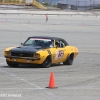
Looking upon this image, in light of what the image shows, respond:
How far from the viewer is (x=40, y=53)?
18281 mm

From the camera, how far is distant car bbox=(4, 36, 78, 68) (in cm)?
1836

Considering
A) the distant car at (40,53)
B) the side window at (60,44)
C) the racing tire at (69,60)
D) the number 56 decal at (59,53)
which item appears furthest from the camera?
the racing tire at (69,60)

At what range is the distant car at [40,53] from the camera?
1836 cm

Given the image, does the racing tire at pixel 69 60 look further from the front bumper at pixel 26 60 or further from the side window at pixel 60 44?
the front bumper at pixel 26 60

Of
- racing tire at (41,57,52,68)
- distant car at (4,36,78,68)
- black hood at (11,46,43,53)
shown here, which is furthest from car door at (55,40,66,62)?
black hood at (11,46,43,53)

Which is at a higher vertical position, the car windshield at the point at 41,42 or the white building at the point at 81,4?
the car windshield at the point at 41,42

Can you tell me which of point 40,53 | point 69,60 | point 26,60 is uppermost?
point 40,53

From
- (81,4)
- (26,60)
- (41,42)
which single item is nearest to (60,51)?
(41,42)

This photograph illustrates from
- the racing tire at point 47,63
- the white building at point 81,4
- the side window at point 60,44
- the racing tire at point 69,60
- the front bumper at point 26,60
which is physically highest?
the side window at point 60,44

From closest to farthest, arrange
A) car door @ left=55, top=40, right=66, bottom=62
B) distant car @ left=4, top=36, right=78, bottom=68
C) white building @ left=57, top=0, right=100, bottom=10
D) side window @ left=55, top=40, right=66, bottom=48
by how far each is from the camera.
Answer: distant car @ left=4, top=36, right=78, bottom=68, car door @ left=55, top=40, right=66, bottom=62, side window @ left=55, top=40, right=66, bottom=48, white building @ left=57, top=0, right=100, bottom=10

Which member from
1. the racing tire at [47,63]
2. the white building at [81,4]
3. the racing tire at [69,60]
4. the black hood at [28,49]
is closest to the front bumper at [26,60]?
the racing tire at [47,63]

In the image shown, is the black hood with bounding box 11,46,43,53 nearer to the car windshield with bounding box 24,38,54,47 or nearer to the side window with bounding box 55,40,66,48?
the car windshield with bounding box 24,38,54,47

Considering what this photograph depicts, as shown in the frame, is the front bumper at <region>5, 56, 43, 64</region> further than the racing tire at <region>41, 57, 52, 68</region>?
No

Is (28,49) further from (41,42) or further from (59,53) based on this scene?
Result: (59,53)
